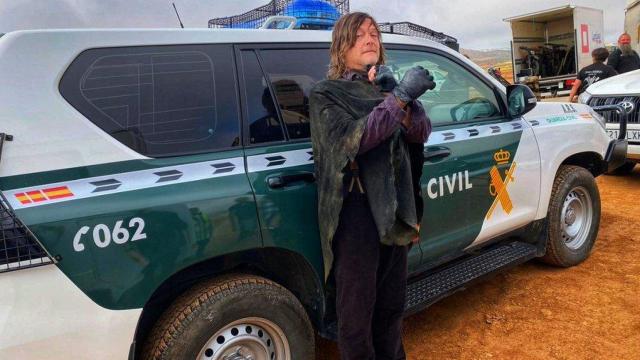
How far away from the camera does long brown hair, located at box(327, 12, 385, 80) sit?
6.56 ft

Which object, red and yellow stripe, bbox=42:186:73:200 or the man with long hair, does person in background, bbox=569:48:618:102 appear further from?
red and yellow stripe, bbox=42:186:73:200

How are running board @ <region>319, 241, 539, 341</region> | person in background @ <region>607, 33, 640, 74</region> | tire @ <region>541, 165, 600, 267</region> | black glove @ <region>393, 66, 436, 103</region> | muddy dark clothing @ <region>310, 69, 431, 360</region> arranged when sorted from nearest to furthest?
black glove @ <region>393, 66, 436, 103</region>
muddy dark clothing @ <region>310, 69, 431, 360</region>
running board @ <region>319, 241, 539, 341</region>
tire @ <region>541, 165, 600, 267</region>
person in background @ <region>607, 33, 640, 74</region>

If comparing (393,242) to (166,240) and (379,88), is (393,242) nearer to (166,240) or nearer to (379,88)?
(379,88)

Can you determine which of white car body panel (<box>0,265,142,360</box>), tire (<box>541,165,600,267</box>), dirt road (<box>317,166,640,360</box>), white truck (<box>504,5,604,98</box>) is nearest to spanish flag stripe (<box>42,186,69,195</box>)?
white car body panel (<box>0,265,142,360</box>)

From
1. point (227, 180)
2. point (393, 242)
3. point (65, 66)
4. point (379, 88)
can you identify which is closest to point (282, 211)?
point (227, 180)

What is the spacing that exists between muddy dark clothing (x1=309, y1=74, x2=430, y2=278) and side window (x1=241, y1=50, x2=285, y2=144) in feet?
1.01

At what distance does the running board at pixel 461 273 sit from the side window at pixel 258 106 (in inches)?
47.8

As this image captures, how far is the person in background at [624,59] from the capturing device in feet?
27.1

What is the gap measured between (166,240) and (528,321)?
7.98 ft

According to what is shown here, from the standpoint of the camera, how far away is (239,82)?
7.16 ft

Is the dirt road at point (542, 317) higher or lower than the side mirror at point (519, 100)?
lower

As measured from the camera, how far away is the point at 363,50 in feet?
6.57

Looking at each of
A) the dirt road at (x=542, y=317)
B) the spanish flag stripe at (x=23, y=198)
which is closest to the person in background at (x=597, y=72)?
the dirt road at (x=542, y=317)

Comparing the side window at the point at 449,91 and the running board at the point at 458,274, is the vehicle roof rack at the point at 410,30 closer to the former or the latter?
the side window at the point at 449,91
